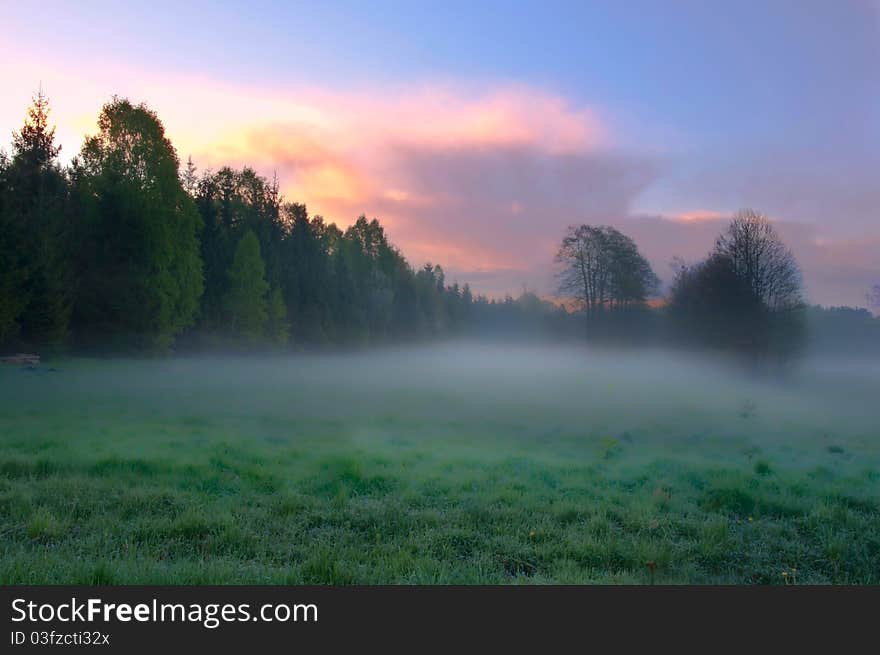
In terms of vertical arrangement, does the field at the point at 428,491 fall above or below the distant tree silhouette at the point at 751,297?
below

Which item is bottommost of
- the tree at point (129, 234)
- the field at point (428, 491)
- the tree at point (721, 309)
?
the field at point (428, 491)

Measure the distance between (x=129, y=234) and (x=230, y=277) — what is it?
41.4ft

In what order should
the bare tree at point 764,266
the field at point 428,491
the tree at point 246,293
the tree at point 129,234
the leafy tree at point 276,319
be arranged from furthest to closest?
the leafy tree at point 276,319 → the tree at point 246,293 → the tree at point 129,234 → the bare tree at point 764,266 → the field at point 428,491

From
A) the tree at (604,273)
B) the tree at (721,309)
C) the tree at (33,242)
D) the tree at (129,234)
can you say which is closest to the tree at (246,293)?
the tree at (129,234)

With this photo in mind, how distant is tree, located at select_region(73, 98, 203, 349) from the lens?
33094mm

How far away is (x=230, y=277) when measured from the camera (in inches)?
1834

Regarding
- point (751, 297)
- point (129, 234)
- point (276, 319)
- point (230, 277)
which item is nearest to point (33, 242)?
point (129, 234)

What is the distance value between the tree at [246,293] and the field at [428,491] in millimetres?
23451

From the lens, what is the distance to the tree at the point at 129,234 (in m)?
33.1

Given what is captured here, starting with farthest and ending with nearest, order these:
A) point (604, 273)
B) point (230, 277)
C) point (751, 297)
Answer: point (230, 277)
point (604, 273)
point (751, 297)

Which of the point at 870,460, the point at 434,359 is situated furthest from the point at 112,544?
the point at 434,359

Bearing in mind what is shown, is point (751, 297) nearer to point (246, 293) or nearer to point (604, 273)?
point (604, 273)

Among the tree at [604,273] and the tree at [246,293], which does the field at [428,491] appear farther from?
the tree at [246,293]

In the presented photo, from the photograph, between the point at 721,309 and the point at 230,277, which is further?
the point at 230,277
